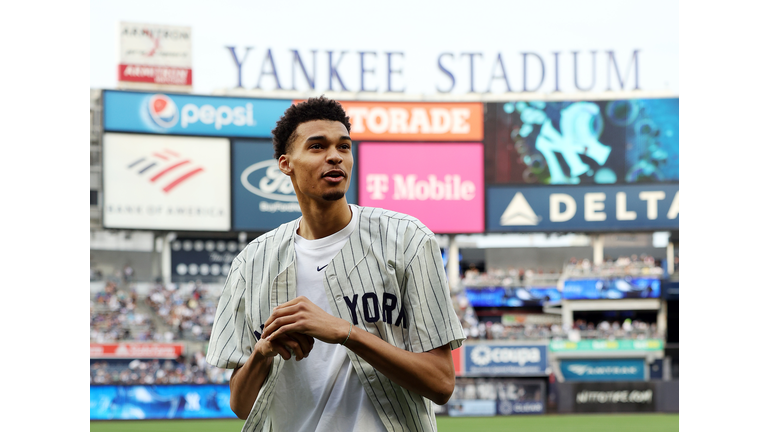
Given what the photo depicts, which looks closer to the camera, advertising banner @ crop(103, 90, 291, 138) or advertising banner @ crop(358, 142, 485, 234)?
advertising banner @ crop(103, 90, 291, 138)

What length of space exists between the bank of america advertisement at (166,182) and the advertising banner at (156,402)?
7.61 metres

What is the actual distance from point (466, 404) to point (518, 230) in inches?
324

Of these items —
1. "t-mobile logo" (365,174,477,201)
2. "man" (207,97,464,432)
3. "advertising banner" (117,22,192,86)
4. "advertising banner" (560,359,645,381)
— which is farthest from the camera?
"advertising banner" (117,22,192,86)

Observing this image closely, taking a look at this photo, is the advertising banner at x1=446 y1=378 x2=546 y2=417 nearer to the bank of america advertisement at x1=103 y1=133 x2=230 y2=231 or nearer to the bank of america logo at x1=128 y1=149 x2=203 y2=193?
the bank of america advertisement at x1=103 y1=133 x2=230 y2=231

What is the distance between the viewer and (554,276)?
29688 millimetres

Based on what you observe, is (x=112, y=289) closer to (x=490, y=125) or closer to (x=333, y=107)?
(x=490, y=125)

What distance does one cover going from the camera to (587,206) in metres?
27.0

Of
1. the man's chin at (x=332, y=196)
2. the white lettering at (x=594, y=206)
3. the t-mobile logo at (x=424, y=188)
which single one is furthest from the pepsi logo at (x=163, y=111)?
the man's chin at (x=332, y=196)

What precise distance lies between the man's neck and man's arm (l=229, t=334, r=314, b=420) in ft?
1.28

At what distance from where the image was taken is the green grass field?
54.3 ft

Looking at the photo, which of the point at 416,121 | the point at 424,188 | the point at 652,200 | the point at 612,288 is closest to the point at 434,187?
the point at 424,188

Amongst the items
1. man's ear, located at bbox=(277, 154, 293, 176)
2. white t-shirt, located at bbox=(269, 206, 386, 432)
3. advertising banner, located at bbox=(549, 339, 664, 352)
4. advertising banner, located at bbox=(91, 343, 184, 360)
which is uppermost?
man's ear, located at bbox=(277, 154, 293, 176)

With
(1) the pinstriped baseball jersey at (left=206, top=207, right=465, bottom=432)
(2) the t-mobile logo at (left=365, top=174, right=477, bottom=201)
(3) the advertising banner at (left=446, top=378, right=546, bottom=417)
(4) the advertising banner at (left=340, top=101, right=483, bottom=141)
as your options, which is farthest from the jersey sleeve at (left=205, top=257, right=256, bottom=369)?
(4) the advertising banner at (left=340, top=101, right=483, bottom=141)

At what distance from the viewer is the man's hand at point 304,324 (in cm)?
172
